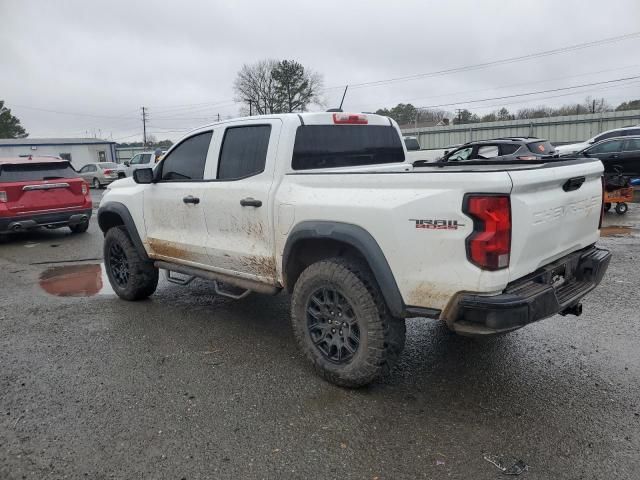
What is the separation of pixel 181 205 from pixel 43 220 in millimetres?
6711

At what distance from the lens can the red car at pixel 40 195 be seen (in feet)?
32.0

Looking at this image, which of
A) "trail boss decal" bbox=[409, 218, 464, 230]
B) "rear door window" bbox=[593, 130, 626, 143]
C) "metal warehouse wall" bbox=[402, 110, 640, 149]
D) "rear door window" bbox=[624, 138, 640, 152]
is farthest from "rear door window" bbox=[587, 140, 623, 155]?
"trail boss decal" bbox=[409, 218, 464, 230]

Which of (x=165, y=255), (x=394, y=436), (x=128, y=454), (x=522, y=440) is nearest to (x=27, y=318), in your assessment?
(x=165, y=255)

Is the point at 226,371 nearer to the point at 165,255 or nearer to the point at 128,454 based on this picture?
the point at 128,454

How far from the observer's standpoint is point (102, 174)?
27734mm

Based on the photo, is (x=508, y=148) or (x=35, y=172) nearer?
(x=35, y=172)

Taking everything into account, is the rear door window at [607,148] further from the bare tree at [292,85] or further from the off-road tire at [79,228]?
the bare tree at [292,85]

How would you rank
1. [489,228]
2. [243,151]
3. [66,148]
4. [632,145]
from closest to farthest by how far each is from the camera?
[489,228] → [243,151] → [632,145] → [66,148]

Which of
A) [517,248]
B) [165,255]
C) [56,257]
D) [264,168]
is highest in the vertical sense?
[264,168]

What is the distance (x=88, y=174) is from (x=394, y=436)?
95.5ft

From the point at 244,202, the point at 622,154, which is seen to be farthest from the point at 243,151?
the point at 622,154

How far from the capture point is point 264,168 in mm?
4078

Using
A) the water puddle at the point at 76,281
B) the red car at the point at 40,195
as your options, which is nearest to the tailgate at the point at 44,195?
the red car at the point at 40,195

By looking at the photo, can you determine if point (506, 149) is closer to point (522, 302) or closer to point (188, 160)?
point (188, 160)
